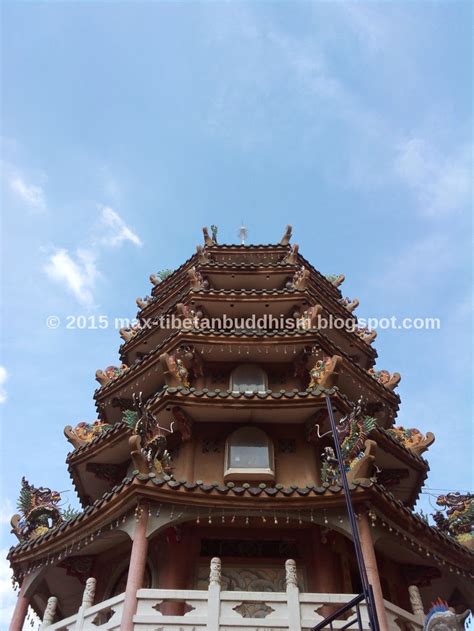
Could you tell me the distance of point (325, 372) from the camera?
14.9 meters

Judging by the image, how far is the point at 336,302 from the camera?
2089 cm

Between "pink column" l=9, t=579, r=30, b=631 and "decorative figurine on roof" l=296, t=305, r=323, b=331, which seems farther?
"decorative figurine on roof" l=296, t=305, r=323, b=331

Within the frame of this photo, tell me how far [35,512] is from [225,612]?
592 centimetres

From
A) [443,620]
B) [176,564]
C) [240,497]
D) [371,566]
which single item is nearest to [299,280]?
[240,497]

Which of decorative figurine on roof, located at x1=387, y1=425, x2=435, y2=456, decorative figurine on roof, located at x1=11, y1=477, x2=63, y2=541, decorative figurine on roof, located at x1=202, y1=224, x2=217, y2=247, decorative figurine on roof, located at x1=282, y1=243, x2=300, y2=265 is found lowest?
decorative figurine on roof, located at x1=11, y1=477, x2=63, y2=541

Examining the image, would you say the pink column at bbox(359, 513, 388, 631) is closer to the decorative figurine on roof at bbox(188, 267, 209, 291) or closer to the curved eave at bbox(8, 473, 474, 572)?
the curved eave at bbox(8, 473, 474, 572)

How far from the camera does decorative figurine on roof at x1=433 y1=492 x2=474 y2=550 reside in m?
13.9

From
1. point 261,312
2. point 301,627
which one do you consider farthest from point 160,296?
point 301,627

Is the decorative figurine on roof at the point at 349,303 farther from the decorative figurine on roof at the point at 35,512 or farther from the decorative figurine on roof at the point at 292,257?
the decorative figurine on roof at the point at 35,512

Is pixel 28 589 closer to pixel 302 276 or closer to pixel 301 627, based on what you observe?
pixel 301 627

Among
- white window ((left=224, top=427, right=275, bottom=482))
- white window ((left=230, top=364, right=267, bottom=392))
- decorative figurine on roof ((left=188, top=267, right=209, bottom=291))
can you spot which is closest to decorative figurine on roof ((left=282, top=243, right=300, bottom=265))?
decorative figurine on roof ((left=188, top=267, right=209, bottom=291))

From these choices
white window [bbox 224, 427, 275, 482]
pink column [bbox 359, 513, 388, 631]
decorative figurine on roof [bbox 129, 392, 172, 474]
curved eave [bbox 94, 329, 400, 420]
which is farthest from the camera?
curved eave [bbox 94, 329, 400, 420]

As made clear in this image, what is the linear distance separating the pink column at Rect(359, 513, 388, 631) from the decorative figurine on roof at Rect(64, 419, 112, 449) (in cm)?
730

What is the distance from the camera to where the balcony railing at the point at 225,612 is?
9.96 metres
